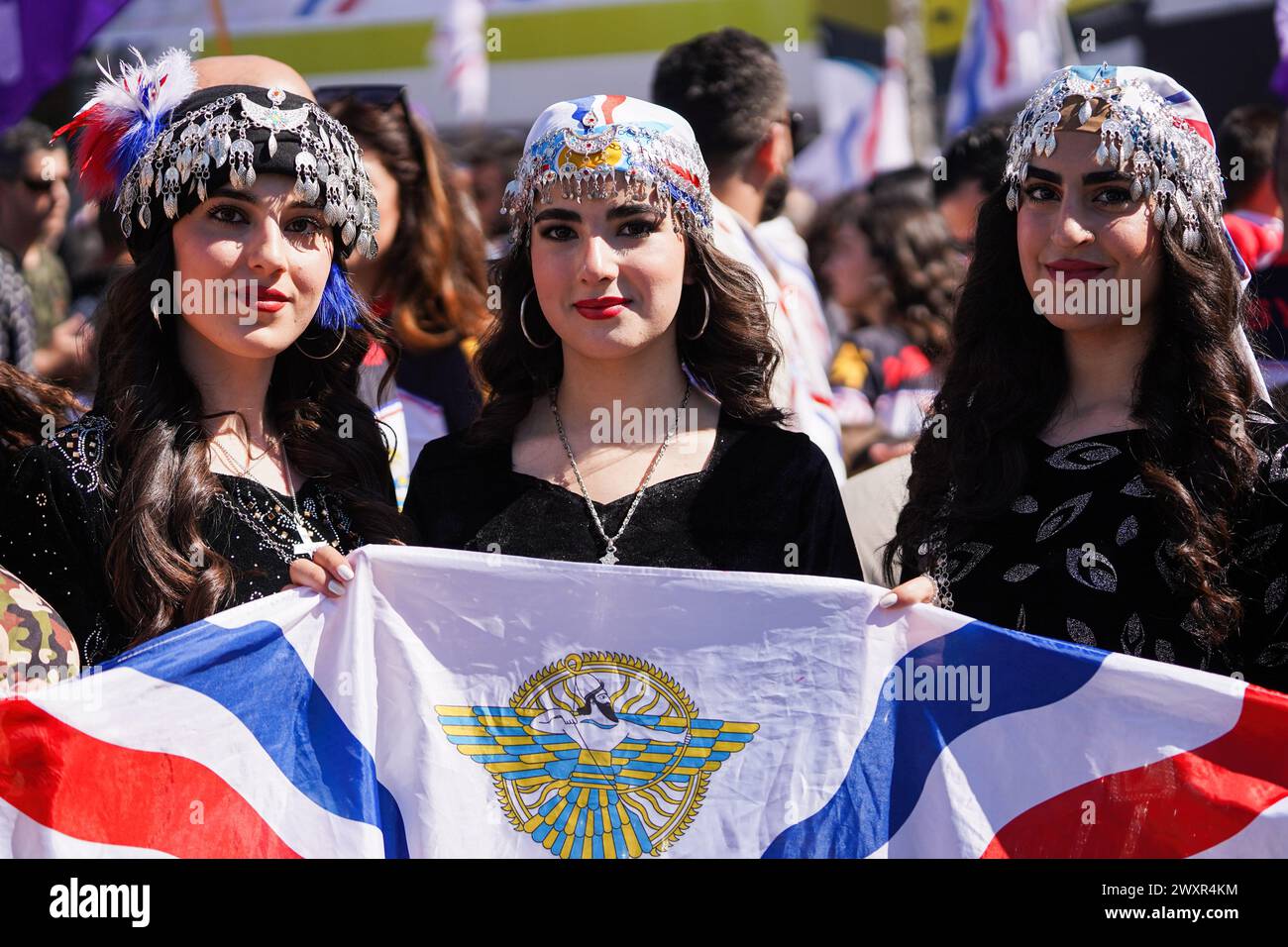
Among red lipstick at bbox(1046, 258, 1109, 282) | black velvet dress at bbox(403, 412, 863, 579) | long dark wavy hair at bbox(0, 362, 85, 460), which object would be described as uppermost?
red lipstick at bbox(1046, 258, 1109, 282)

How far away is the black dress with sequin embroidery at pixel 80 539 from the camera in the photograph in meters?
3.33

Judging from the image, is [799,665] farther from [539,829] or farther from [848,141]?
[848,141]

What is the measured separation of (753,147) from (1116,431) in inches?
93.9

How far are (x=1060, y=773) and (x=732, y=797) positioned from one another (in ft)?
2.10

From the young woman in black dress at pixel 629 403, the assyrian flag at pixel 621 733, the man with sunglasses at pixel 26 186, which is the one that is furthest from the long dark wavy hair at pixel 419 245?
the assyrian flag at pixel 621 733

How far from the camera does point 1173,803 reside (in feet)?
10.2

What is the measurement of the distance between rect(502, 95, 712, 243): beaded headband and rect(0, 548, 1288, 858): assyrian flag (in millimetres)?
864

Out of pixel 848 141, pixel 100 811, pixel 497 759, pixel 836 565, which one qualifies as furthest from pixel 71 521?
pixel 848 141

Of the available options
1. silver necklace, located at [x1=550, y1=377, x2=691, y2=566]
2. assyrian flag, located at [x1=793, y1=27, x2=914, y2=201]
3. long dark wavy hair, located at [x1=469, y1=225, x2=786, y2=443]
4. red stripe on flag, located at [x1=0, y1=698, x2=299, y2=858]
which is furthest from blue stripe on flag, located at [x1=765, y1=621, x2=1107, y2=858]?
assyrian flag, located at [x1=793, y1=27, x2=914, y2=201]

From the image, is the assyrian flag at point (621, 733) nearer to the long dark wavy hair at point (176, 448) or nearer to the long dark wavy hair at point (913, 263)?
the long dark wavy hair at point (176, 448)

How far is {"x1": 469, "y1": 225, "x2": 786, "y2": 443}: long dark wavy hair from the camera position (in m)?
3.76

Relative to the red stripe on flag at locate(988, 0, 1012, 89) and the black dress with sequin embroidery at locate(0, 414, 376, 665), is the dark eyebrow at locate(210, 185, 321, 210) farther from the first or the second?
the red stripe on flag at locate(988, 0, 1012, 89)

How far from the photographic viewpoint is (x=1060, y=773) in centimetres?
317

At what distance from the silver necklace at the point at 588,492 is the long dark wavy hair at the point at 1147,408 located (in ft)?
1.84
